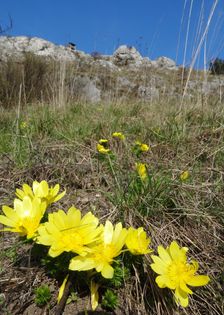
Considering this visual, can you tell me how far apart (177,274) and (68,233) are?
0.31m

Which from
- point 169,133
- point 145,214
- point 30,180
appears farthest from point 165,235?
point 169,133

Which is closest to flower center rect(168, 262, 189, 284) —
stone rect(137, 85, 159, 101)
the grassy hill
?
the grassy hill

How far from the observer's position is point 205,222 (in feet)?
4.11

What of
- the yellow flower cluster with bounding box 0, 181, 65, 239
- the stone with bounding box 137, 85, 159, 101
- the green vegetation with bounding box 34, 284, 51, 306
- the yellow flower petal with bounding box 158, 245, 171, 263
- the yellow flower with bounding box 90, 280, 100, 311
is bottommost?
the green vegetation with bounding box 34, 284, 51, 306

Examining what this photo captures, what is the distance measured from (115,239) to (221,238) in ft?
1.76

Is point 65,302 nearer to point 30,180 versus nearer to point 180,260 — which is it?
point 180,260

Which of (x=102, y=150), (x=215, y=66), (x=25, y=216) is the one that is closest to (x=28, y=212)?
(x=25, y=216)

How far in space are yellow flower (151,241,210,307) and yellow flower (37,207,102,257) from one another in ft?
0.61

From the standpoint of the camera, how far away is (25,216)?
0.92 meters

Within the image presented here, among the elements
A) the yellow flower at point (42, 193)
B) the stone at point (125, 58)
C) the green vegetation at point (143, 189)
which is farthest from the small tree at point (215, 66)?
the stone at point (125, 58)

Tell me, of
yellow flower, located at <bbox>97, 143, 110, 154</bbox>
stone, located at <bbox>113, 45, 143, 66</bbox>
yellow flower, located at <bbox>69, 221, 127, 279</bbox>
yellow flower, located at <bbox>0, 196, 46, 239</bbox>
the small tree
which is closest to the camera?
yellow flower, located at <bbox>69, 221, 127, 279</bbox>

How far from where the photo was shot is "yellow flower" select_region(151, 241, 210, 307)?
0.82 meters

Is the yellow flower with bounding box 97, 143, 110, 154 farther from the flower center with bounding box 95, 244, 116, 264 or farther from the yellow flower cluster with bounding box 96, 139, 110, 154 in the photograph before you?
the flower center with bounding box 95, 244, 116, 264

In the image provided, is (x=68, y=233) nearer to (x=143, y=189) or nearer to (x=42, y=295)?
(x=42, y=295)
